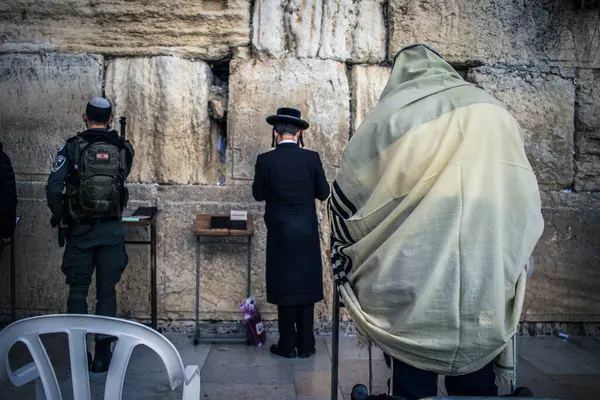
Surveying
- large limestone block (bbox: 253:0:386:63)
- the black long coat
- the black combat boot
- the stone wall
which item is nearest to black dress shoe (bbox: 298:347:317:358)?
the black long coat

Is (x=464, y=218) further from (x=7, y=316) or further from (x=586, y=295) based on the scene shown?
Result: (x=7, y=316)

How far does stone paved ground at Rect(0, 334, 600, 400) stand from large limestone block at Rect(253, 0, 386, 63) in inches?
98.3

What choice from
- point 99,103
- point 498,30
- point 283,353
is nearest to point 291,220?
point 283,353

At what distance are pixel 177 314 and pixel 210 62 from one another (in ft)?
7.34

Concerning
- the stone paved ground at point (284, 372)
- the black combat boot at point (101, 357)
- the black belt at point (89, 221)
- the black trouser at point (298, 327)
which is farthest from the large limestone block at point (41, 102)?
the black trouser at point (298, 327)

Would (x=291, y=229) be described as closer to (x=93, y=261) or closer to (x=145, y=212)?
(x=145, y=212)

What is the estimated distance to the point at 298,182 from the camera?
3893 mm

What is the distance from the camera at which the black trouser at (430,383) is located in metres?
1.90

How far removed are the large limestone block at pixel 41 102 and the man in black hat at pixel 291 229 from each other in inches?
68.7

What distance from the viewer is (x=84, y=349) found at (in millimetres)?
1537

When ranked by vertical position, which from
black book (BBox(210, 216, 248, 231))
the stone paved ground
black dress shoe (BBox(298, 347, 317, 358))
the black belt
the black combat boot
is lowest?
the stone paved ground

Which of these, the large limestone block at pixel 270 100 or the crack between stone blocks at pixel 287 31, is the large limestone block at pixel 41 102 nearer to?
the large limestone block at pixel 270 100

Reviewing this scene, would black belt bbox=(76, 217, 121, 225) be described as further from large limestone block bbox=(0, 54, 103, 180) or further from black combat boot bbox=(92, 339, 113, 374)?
large limestone block bbox=(0, 54, 103, 180)

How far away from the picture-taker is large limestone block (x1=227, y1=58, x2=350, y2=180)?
451 centimetres
